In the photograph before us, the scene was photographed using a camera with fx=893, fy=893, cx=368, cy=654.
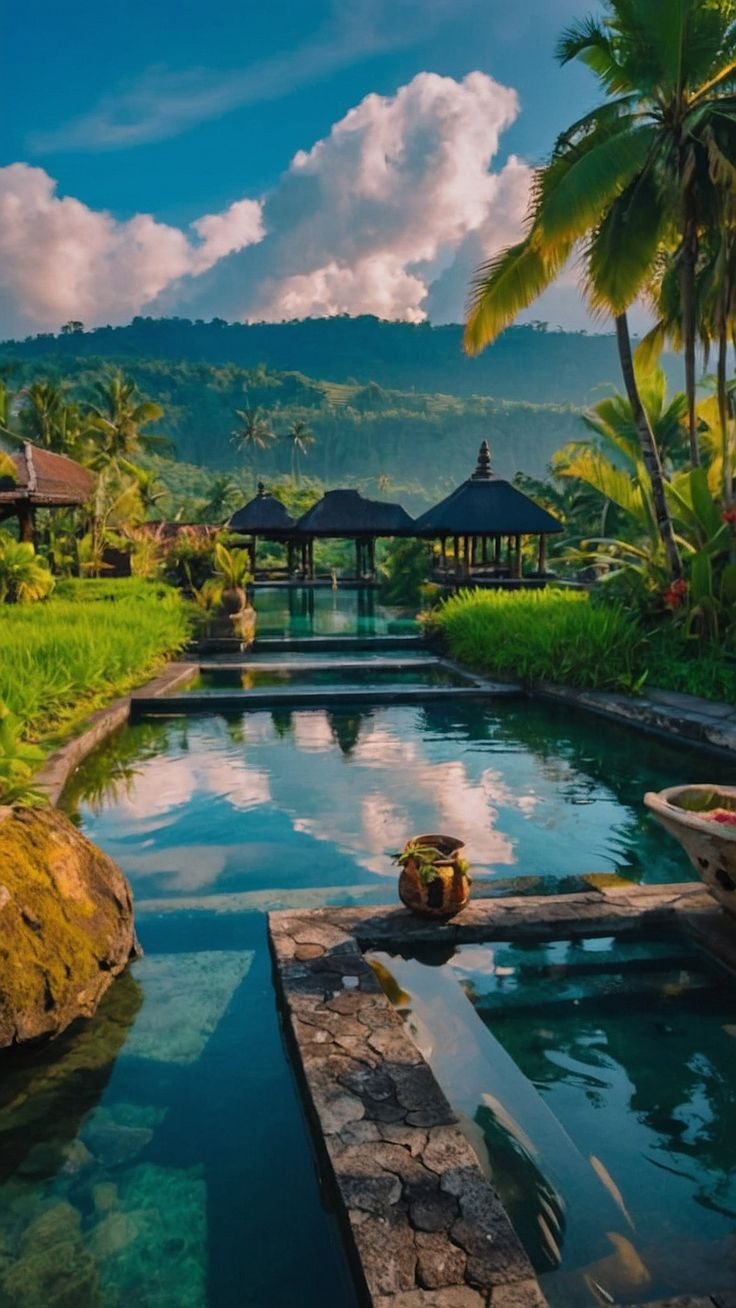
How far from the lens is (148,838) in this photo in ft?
19.7

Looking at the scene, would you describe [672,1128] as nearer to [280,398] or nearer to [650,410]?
[650,410]

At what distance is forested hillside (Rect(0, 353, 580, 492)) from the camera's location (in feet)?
353

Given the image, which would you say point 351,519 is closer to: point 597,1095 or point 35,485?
point 35,485

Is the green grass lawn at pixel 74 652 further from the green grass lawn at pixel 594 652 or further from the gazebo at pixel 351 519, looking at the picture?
the gazebo at pixel 351 519

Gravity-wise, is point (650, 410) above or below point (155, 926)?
above

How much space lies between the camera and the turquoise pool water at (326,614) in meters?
18.8

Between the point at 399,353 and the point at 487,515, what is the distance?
470 feet

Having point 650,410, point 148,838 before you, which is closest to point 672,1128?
point 148,838

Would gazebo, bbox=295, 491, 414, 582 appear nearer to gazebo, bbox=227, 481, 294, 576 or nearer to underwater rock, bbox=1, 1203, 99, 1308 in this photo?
gazebo, bbox=227, 481, 294, 576

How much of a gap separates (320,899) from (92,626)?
7.56m

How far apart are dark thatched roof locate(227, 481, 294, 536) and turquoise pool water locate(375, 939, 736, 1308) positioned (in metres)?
24.3

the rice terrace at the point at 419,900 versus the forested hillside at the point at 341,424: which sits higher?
the forested hillside at the point at 341,424

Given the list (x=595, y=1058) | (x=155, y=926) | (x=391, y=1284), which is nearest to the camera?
(x=391, y=1284)

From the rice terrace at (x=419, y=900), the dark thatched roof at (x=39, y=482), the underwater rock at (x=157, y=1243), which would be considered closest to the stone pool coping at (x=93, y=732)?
the rice terrace at (x=419, y=900)
